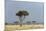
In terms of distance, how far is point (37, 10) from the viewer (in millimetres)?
1133

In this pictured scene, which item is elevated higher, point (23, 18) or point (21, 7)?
point (21, 7)

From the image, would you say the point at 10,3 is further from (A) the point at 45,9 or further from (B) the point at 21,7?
(A) the point at 45,9

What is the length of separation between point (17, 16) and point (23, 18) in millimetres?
81

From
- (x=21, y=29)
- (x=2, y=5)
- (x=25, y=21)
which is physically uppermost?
(x=2, y=5)

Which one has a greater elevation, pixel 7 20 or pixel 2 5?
pixel 2 5

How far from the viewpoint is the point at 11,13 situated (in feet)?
3.64

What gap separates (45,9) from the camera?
1.13 metres

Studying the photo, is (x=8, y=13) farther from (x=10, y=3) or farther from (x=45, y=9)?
(x=45, y=9)

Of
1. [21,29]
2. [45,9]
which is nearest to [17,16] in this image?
[21,29]

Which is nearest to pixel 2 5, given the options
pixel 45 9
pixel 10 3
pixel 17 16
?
pixel 10 3

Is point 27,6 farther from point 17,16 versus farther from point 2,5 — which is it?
point 2,5

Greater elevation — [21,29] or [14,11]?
[14,11]

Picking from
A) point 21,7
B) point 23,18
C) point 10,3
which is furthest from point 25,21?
point 10,3

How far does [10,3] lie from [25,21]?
0.99ft
